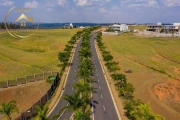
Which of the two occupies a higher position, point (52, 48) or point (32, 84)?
point (52, 48)

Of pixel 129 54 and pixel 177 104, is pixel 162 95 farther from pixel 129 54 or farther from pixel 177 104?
pixel 129 54

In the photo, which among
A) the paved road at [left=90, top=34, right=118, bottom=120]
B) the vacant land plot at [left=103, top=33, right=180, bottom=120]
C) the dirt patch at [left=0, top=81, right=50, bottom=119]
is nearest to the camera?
the paved road at [left=90, top=34, right=118, bottom=120]

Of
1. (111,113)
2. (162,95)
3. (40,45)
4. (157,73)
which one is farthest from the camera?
(40,45)

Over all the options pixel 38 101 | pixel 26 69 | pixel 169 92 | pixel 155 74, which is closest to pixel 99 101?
pixel 38 101

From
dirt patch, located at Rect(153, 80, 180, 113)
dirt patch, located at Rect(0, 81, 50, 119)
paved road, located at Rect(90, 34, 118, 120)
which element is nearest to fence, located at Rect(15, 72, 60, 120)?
dirt patch, located at Rect(0, 81, 50, 119)

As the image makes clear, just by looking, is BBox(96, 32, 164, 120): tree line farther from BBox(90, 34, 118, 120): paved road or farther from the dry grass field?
the dry grass field

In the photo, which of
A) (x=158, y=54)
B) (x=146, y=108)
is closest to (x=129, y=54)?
(x=158, y=54)

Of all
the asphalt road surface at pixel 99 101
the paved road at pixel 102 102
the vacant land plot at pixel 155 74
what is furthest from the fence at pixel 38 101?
the vacant land plot at pixel 155 74
